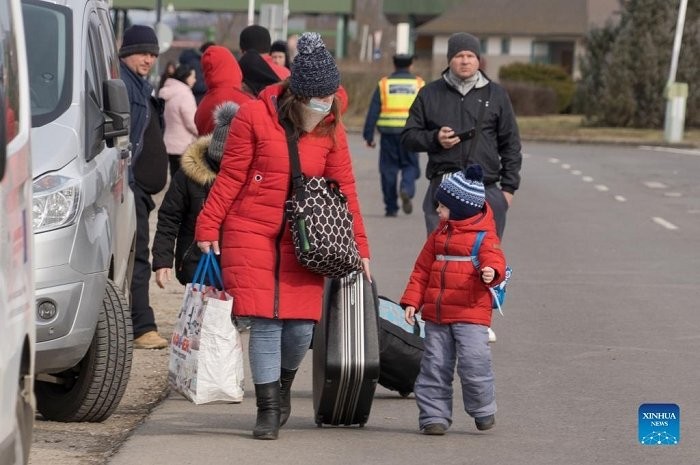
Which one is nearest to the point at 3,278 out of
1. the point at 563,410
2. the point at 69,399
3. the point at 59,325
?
the point at 59,325

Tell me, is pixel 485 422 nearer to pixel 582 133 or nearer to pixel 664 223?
pixel 664 223

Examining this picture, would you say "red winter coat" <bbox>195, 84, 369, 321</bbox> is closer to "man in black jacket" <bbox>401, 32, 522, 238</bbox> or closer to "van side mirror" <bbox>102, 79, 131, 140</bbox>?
"van side mirror" <bbox>102, 79, 131, 140</bbox>

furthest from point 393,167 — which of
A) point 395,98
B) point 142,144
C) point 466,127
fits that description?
point 466,127

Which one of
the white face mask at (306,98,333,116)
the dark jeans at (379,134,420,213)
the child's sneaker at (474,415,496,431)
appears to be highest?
the white face mask at (306,98,333,116)

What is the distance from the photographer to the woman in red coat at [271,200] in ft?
23.9

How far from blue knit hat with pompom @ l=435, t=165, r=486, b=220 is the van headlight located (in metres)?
1.62

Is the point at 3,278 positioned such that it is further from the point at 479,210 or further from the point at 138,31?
the point at 138,31

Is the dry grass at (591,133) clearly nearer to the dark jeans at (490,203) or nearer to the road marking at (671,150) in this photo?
the road marking at (671,150)

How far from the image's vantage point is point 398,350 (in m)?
8.41

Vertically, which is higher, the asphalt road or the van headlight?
the van headlight

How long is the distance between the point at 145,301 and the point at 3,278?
5392mm

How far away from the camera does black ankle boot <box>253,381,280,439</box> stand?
24.5 ft

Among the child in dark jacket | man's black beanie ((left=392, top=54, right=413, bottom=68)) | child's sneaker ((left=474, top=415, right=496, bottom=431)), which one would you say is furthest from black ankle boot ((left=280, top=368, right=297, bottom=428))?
man's black beanie ((left=392, top=54, right=413, bottom=68))

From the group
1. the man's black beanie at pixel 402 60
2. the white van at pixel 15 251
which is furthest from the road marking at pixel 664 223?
the white van at pixel 15 251
